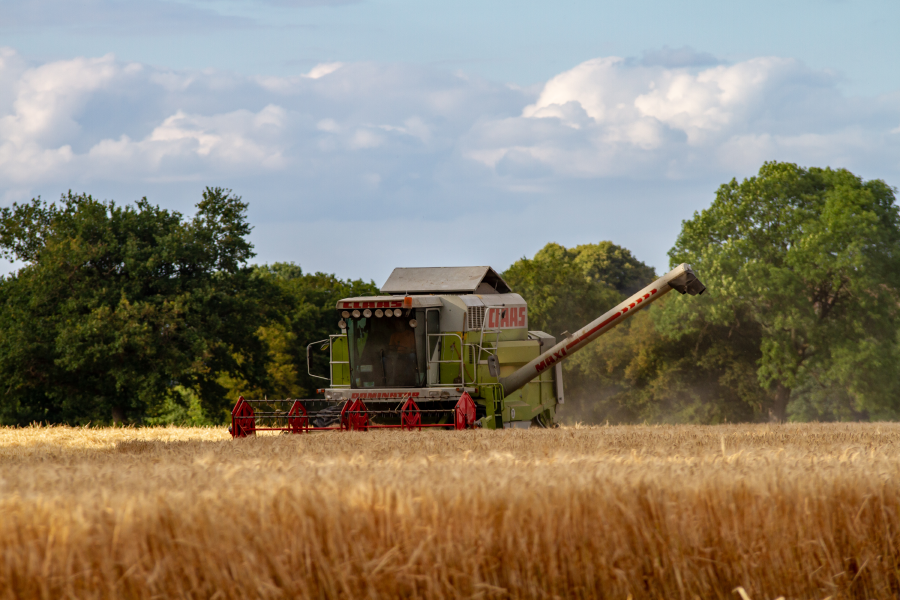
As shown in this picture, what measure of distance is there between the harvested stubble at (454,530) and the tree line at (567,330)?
2741 cm

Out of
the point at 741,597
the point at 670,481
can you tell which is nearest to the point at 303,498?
the point at 670,481

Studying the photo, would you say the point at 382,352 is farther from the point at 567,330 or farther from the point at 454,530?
the point at 567,330

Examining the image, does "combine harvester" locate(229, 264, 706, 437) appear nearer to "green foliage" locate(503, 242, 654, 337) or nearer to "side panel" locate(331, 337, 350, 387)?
"side panel" locate(331, 337, 350, 387)

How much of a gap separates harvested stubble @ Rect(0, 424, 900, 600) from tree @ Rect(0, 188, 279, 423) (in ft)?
89.0

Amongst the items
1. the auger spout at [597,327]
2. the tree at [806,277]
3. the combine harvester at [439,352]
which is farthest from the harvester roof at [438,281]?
the tree at [806,277]

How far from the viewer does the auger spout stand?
17625 mm

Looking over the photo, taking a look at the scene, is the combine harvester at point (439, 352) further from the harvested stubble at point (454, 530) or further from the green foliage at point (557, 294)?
the green foliage at point (557, 294)

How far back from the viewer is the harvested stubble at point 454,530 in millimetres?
3939

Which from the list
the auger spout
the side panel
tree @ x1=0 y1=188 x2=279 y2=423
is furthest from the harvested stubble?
tree @ x1=0 y1=188 x2=279 y2=423

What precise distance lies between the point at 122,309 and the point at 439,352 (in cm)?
1748

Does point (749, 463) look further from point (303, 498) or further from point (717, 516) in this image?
point (303, 498)

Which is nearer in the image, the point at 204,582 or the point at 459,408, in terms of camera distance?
the point at 204,582

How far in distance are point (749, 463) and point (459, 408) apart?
9627 mm

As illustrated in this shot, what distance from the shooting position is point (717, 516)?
14.8 feet
